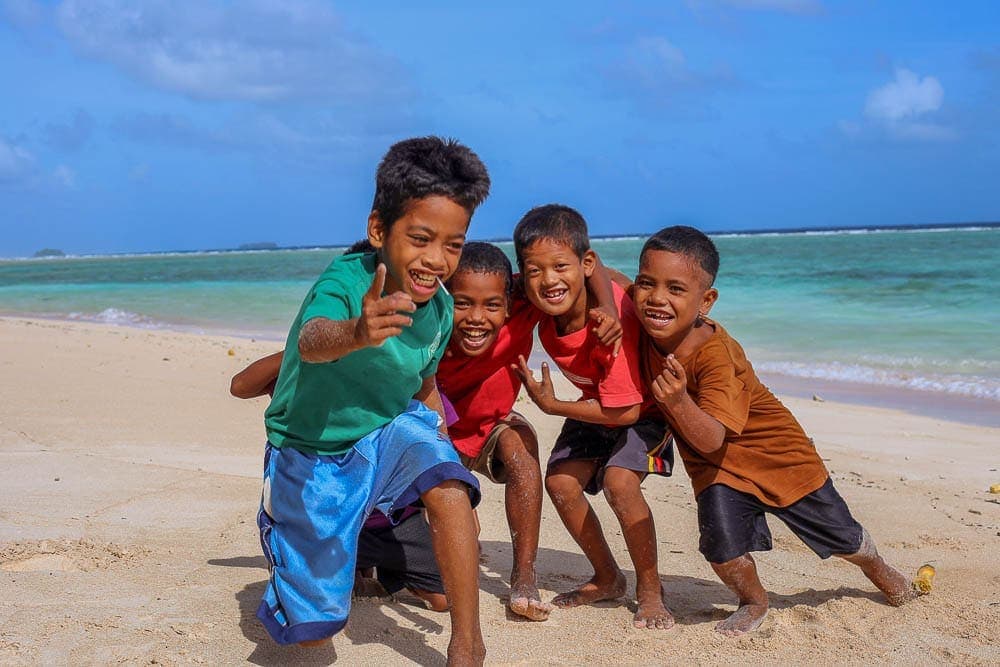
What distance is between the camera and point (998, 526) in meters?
4.51

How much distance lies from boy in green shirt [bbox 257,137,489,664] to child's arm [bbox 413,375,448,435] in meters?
0.20

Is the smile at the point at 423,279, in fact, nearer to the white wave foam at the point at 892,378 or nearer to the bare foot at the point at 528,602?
the bare foot at the point at 528,602

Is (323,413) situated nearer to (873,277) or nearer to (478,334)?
(478,334)

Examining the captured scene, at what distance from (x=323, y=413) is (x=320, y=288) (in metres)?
0.40

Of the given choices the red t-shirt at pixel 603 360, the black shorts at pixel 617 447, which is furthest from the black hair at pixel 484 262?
the black shorts at pixel 617 447

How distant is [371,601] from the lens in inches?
136

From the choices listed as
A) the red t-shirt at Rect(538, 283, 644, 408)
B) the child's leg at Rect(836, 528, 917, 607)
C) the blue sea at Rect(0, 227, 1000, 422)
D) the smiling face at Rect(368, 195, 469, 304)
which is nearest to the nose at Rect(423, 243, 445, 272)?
the smiling face at Rect(368, 195, 469, 304)

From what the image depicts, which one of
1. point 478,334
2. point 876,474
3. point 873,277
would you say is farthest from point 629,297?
point 873,277

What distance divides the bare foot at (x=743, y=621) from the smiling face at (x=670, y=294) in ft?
3.02

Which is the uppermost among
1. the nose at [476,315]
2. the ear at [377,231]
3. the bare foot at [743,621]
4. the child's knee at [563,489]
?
the ear at [377,231]

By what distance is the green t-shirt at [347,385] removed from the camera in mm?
2829

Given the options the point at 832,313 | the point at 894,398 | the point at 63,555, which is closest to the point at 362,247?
the point at 63,555

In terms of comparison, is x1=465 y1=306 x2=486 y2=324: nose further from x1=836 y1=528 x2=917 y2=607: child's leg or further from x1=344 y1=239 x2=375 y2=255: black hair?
x1=836 y1=528 x2=917 y2=607: child's leg

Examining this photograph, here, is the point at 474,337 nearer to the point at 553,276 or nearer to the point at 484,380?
the point at 484,380
